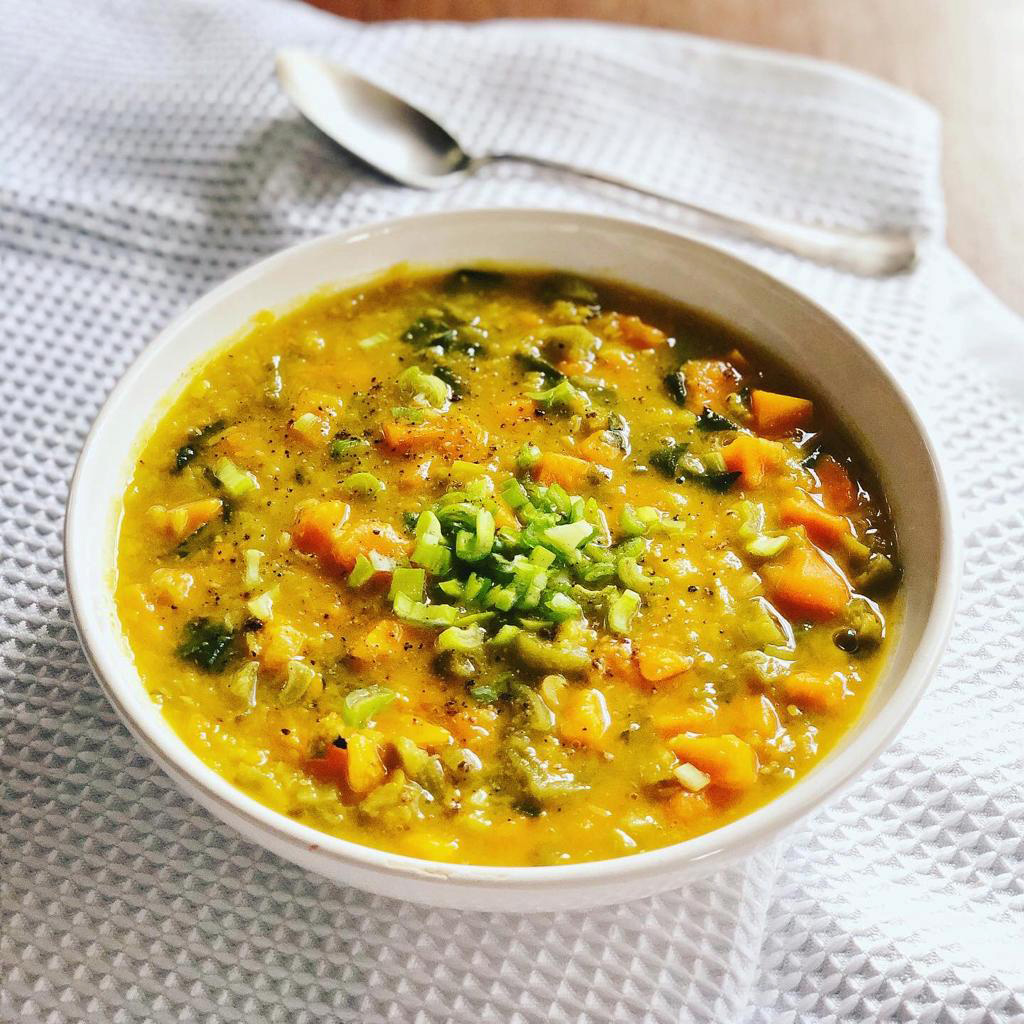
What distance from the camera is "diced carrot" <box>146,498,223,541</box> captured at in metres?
2.77

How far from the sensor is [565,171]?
13.3ft

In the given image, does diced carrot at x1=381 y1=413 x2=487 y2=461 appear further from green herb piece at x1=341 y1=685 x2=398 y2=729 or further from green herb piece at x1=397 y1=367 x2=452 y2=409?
green herb piece at x1=341 y1=685 x2=398 y2=729

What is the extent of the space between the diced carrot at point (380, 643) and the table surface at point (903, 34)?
3153 millimetres

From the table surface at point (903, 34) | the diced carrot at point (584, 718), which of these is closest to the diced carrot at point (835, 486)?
the diced carrot at point (584, 718)

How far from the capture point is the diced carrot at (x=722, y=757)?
2.34 m

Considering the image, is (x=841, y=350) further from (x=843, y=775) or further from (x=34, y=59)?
(x=34, y=59)

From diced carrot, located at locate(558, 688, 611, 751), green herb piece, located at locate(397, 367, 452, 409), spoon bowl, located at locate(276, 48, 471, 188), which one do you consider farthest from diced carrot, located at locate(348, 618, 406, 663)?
spoon bowl, located at locate(276, 48, 471, 188)

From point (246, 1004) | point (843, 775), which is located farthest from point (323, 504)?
point (843, 775)

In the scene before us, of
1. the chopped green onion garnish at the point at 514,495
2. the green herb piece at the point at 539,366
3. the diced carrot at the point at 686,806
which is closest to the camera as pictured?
the diced carrot at the point at 686,806

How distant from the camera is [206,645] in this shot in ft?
8.32

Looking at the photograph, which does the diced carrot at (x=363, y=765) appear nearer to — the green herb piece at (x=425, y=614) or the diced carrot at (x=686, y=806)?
the green herb piece at (x=425, y=614)

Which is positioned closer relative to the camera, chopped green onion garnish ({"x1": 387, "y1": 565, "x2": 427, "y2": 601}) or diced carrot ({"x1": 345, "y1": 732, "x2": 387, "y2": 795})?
diced carrot ({"x1": 345, "y1": 732, "x2": 387, "y2": 795})

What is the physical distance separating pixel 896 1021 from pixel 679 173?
2768 mm

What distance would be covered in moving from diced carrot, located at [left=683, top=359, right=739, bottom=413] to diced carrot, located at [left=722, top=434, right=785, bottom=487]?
7.0 inches
